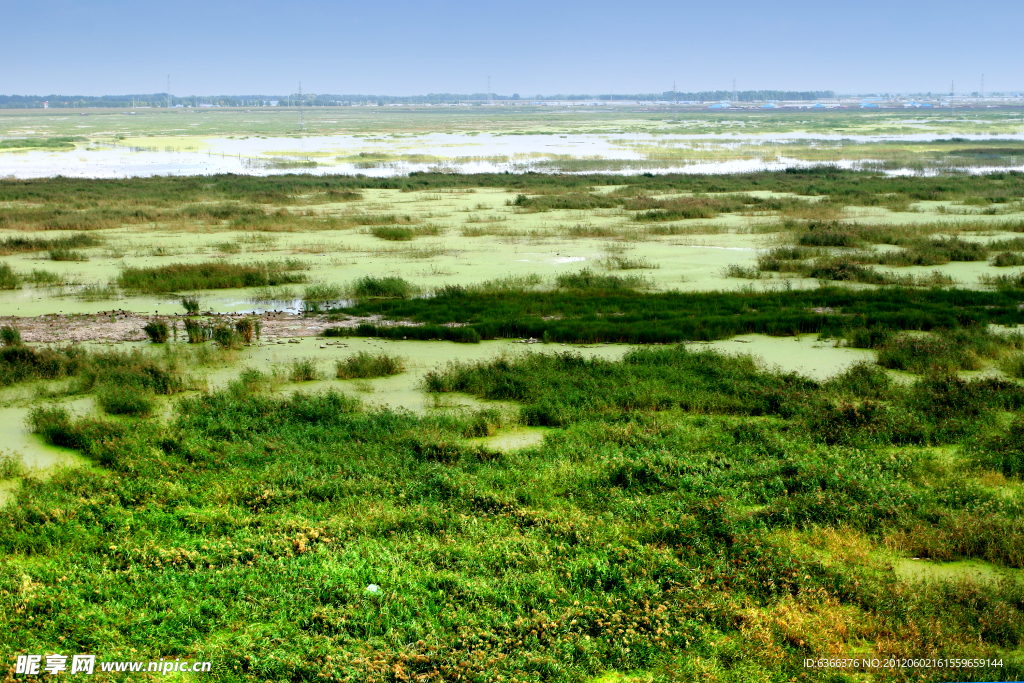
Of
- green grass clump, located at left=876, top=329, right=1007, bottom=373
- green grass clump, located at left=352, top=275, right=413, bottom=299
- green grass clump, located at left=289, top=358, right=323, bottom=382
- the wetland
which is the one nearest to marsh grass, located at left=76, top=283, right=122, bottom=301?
the wetland

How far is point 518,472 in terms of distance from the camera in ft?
24.4

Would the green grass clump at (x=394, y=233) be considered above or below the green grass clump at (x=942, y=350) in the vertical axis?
above

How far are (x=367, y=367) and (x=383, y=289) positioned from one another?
21.0 ft

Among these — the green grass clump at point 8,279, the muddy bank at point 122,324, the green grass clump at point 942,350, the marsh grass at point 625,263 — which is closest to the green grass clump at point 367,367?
the muddy bank at point 122,324

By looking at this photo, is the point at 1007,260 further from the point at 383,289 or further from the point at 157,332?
the point at 157,332

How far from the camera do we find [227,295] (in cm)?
1784

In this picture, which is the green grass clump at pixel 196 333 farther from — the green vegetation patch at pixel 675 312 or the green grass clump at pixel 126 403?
the green grass clump at pixel 126 403

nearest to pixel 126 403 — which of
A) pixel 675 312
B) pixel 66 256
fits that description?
pixel 675 312

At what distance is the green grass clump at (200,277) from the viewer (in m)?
18.1

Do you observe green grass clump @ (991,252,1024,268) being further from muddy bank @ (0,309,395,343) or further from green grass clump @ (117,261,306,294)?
green grass clump @ (117,261,306,294)

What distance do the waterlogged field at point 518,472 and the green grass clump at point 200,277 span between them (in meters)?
0.10

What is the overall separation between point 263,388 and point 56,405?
231 centimetres

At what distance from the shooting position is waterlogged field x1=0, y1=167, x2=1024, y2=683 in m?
4.84

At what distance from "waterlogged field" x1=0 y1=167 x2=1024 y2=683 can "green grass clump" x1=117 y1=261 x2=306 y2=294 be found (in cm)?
10
